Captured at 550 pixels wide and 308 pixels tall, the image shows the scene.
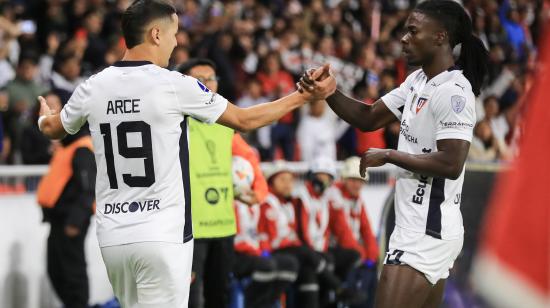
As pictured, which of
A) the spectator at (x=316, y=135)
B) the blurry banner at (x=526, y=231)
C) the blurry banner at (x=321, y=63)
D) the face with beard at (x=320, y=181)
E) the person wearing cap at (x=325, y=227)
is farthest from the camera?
the blurry banner at (x=321, y=63)

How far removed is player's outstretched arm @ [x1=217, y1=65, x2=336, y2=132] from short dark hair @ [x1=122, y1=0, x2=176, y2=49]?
1.82 feet

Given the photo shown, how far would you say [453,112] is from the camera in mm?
5039

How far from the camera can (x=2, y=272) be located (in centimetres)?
910

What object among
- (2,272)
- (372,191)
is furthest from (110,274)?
(372,191)

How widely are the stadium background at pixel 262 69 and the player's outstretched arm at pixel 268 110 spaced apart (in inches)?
89.1

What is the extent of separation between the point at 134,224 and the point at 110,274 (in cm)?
33

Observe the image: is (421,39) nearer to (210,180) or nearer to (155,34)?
→ (155,34)

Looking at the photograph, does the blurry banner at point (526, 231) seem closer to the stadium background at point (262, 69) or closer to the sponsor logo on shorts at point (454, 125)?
Result: the sponsor logo on shorts at point (454, 125)

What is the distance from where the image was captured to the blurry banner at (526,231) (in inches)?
79.1

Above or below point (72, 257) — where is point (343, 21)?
above

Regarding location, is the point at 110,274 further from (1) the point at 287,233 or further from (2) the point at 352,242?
(2) the point at 352,242

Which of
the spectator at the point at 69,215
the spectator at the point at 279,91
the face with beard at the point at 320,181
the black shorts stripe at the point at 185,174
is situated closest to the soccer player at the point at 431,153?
the black shorts stripe at the point at 185,174

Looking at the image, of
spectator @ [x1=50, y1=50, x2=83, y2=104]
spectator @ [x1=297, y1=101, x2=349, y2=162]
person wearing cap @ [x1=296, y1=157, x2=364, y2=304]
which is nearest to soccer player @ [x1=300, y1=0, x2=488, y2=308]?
person wearing cap @ [x1=296, y1=157, x2=364, y2=304]

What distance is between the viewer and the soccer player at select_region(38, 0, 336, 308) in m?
4.81
